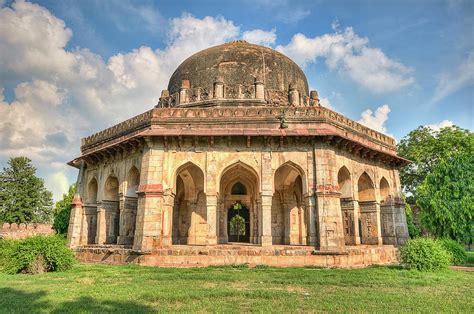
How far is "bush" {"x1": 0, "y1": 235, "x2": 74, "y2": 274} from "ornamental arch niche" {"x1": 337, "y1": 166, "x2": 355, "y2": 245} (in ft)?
34.0

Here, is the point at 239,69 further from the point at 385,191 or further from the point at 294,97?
the point at 385,191

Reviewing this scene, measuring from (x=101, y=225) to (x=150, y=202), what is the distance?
4359mm

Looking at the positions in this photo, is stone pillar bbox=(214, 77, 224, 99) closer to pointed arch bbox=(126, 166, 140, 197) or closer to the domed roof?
the domed roof

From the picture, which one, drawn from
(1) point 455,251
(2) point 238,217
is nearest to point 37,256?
(2) point 238,217

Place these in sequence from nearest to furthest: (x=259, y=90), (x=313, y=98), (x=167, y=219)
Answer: (x=167, y=219) → (x=259, y=90) → (x=313, y=98)

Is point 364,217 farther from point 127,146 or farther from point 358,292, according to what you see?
point 127,146

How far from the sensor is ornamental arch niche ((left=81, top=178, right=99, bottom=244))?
1636cm

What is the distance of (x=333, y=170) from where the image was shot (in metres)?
12.7

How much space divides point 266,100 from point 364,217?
272 inches

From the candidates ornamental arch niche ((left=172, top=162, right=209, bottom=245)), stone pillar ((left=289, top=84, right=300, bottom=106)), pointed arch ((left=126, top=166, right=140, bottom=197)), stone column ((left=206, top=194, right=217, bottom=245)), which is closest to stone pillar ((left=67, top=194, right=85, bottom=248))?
pointed arch ((left=126, top=166, right=140, bottom=197))

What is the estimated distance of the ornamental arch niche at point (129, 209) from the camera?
46.8ft

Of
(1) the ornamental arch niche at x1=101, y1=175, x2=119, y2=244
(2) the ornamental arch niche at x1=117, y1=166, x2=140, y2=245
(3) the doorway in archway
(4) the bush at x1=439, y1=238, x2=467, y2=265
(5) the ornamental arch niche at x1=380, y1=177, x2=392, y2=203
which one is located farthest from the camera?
(3) the doorway in archway

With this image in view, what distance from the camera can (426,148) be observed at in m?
24.2

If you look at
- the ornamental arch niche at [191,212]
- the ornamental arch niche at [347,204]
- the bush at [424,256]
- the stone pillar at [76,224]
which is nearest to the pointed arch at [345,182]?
the ornamental arch niche at [347,204]
